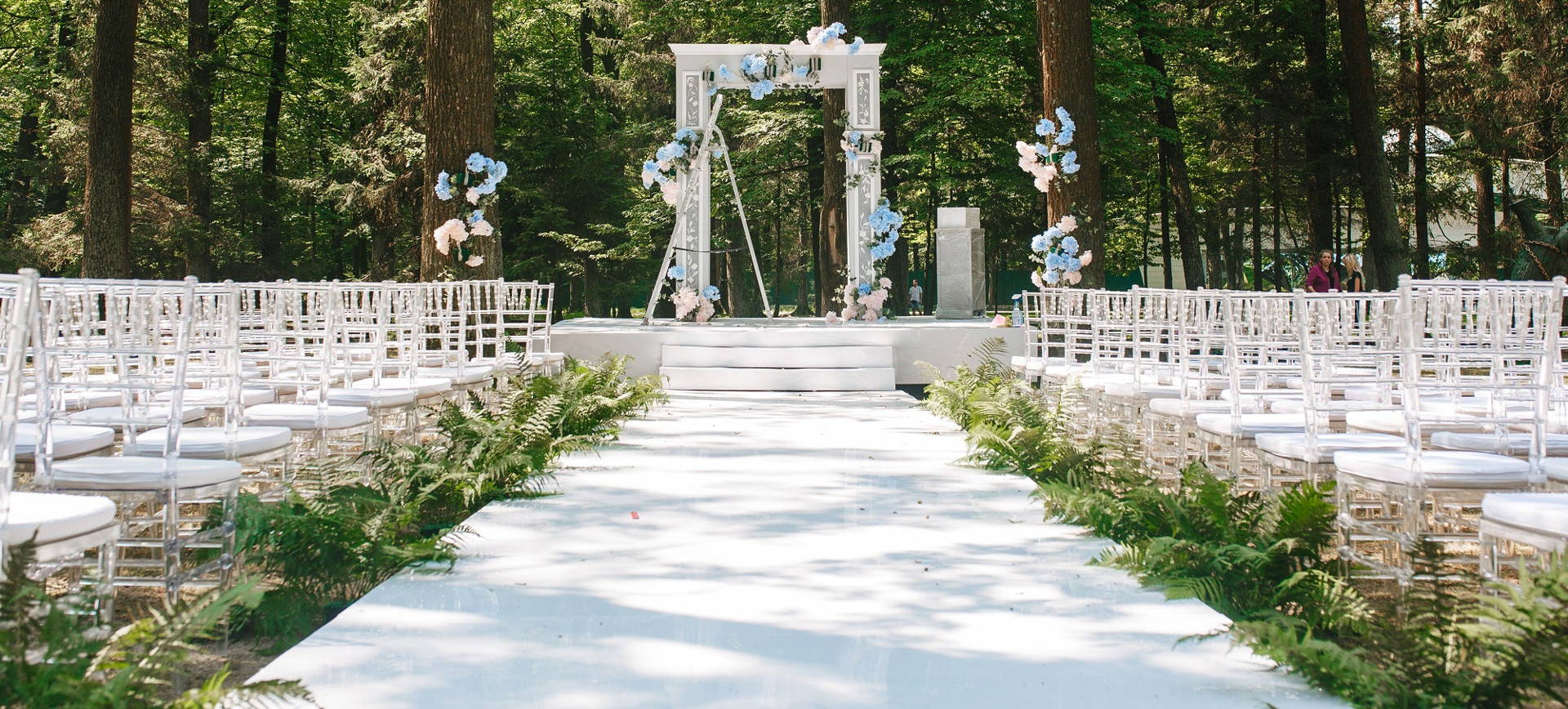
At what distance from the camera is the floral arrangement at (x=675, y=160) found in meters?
15.4

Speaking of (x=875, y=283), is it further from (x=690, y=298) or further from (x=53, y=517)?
(x=53, y=517)

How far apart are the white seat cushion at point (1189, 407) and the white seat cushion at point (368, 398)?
406 cm

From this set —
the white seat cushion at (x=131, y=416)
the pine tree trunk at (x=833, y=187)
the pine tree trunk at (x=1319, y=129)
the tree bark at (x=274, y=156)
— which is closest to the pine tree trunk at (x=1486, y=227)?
the pine tree trunk at (x=1319, y=129)

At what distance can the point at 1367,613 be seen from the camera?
3.50 meters

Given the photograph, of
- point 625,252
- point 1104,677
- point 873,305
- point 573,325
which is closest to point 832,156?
point 873,305

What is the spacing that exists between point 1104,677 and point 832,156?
16.9 meters

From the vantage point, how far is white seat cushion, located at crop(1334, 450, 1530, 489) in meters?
4.13

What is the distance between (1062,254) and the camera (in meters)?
14.2

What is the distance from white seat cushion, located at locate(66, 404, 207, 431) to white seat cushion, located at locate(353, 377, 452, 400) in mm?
1287

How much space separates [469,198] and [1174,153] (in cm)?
1688

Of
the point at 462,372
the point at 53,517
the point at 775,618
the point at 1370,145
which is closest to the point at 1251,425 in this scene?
the point at 775,618

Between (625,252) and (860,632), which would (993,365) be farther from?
(625,252)

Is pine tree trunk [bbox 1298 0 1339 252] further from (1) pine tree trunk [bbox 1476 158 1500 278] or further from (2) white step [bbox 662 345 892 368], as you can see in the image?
(2) white step [bbox 662 345 892 368]

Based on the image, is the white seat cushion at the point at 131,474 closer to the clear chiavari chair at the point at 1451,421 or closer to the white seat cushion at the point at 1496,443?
the clear chiavari chair at the point at 1451,421
